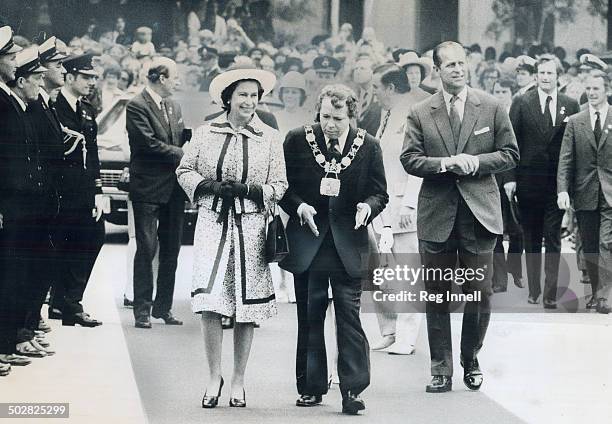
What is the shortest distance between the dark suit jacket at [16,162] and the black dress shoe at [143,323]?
710 millimetres

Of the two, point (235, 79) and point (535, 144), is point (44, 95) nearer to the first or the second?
point (235, 79)

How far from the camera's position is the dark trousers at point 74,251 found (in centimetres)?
582

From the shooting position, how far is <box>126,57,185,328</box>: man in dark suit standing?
5.76 m

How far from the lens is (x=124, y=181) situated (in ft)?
19.2

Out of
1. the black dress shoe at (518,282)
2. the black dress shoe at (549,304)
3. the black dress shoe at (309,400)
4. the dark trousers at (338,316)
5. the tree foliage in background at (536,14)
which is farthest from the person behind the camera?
the black dress shoe at (549,304)

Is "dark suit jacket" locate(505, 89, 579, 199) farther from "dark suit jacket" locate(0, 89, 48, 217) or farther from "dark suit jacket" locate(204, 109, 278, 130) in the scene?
"dark suit jacket" locate(0, 89, 48, 217)

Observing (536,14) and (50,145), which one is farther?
(536,14)

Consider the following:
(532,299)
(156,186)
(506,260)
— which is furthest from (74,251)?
(532,299)

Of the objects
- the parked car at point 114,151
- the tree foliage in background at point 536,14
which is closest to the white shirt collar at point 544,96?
the tree foliage in background at point 536,14

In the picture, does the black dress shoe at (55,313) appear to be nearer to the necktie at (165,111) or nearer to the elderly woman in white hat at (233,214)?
the elderly woman in white hat at (233,214)

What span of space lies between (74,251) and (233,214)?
914 millimetres

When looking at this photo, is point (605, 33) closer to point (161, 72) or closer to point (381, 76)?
point (381, 76)

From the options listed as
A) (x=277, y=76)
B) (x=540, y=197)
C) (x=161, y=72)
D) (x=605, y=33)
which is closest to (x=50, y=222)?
(x=161, y=72)

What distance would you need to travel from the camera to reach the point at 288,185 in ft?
18.0
